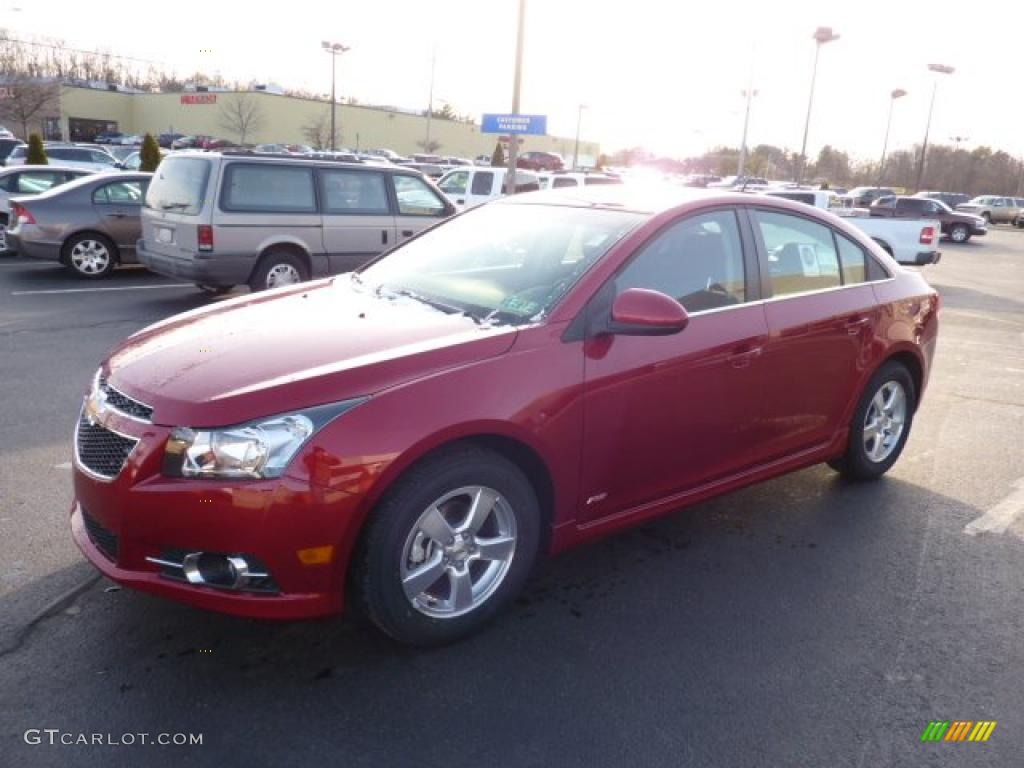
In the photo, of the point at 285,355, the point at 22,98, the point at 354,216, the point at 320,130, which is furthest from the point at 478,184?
the point at 320,130

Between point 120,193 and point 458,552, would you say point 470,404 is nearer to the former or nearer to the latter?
point 458,552

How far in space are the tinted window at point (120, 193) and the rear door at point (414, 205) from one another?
12.6ft

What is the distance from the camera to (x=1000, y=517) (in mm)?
4668

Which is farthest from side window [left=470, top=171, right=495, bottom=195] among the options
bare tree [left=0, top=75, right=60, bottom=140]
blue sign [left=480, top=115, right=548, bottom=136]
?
bare tree [left=0, top=75, right=60, bottom=140]

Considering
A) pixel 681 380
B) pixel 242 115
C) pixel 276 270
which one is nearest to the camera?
pixel 681 380

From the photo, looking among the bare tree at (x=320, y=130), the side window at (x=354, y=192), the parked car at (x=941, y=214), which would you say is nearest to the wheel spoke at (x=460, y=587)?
the side window at (x=354, y=192)

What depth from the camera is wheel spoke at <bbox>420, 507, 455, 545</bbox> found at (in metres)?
3.01

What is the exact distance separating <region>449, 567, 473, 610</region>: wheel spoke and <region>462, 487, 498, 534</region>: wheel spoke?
0.16 meters

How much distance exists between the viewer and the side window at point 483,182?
19531 mm

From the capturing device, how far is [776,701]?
9.59 feet

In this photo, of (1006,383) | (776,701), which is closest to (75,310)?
(776,701)

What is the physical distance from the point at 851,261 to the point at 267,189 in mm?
7211

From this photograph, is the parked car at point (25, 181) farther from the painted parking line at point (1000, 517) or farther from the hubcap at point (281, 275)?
the painted parking line at point (1000, 517)

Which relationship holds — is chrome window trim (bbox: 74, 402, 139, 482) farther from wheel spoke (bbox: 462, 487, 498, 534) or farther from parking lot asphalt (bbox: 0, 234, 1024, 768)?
wheel spoke (bbox: 462, 487, 498, 534)
